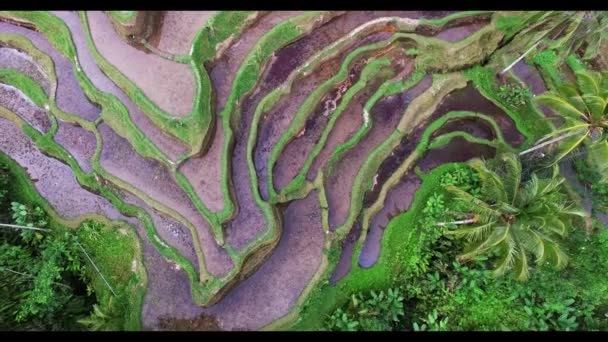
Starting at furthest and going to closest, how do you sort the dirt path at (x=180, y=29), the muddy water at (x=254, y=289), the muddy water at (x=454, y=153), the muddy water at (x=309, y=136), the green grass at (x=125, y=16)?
the muddy water at (x=454, y=153)
the muddy water at (x=309, y=136)
the dirt path at (x=180, y=29)
the muddy water at (x=254, y=289)
the green grass at (x=125, y=16)

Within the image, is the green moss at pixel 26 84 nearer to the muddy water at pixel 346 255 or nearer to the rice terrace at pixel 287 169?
the rice terrace at pixel 287 169

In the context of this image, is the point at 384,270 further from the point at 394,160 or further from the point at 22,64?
the point at 22,64

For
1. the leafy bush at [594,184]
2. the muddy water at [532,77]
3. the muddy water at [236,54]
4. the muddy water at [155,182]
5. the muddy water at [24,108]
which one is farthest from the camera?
the muddy water at [532,77]

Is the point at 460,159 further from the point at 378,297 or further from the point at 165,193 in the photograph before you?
the point at 165,193

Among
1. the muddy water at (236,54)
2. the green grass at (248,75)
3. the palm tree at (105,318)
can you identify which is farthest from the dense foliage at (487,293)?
the muddy water at (236,54)

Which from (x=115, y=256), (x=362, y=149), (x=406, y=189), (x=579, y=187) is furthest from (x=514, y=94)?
(x=115, y=256)
